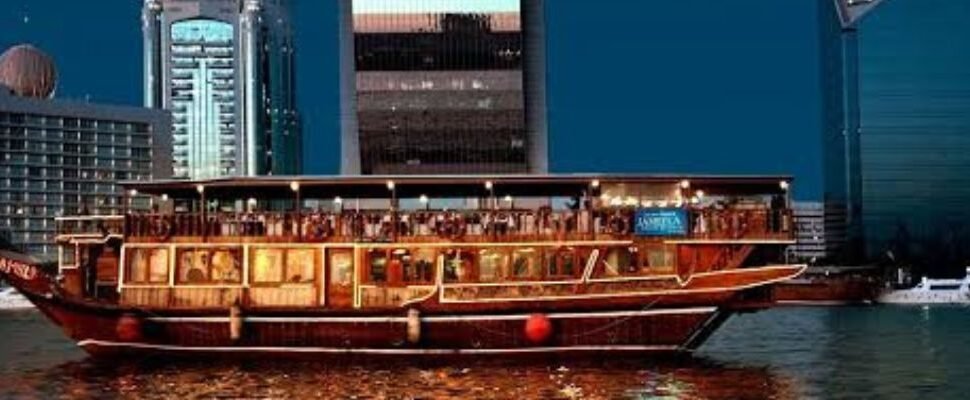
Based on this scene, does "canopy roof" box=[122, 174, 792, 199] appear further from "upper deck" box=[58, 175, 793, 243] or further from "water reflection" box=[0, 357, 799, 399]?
"water reflection" box=[0, 357, 799, 399]

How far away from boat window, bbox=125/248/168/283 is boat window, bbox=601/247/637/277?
13051mm

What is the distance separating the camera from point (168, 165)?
187 metres

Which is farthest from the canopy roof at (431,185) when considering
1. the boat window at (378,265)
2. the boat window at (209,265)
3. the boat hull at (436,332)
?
the boat hull at (436,332)

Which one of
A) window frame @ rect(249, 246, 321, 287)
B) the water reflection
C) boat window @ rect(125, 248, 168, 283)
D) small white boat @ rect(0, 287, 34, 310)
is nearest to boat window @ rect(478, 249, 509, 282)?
the water reflection

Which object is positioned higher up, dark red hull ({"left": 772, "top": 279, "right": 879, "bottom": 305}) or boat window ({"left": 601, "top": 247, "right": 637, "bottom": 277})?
boat window ({"left": 601, "top": 247, "right": 637, "bottom": 277})

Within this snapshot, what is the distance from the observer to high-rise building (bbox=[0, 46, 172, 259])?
16938 centimetres

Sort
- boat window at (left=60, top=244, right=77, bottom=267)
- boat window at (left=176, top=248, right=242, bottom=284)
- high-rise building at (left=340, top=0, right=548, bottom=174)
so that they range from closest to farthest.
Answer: boat window at (left=176, top=248, right=242, bottom=284) → boat window at (left=60, top=244, right=77, bottom=267) → high-rise building at (left=340, top=0, right=548, bottom=174)

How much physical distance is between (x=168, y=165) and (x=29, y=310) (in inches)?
2502

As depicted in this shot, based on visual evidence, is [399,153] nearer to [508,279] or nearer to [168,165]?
[168,165]

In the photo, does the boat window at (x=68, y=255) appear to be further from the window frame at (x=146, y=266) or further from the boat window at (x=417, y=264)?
the boat window at (x=417, y=264)

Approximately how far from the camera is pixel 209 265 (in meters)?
47.3

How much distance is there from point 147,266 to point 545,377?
42.9ft

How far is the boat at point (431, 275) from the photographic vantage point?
4544 centimetres

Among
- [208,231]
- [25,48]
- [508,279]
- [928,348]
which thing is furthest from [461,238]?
[25,48]
